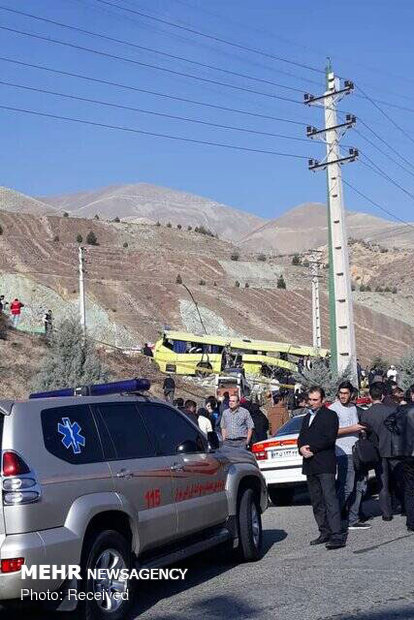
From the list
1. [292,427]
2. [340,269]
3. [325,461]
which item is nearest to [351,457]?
[325,461]

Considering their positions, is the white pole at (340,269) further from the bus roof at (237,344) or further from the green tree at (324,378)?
the bus roof at (237,344)

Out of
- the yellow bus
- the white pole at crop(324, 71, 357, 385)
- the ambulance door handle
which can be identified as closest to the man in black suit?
the ambulance door handle

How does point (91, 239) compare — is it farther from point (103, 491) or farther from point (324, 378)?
point (103, 491)

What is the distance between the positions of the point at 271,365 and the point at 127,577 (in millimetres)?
45439

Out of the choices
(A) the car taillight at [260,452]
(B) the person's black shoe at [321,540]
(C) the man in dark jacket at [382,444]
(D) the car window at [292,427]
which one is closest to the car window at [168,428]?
(B) the person's black shoe at [321,540]

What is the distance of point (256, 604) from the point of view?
312 inches

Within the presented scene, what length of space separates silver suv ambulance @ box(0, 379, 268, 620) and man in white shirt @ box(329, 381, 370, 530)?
8.87 ft

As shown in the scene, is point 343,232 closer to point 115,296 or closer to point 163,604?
point 163,604

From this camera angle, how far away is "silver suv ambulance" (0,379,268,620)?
6.69 meters

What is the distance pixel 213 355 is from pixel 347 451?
131 ft

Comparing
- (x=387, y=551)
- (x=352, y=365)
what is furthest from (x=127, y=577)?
(x=352, y=365)

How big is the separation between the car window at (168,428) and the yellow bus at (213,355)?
41229mm

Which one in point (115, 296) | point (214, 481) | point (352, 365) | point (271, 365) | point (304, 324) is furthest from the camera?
point (304, 324)

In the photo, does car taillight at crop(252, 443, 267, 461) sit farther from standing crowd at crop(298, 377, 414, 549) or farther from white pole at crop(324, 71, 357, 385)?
white pole at crop(324, 71, 357, 385)
